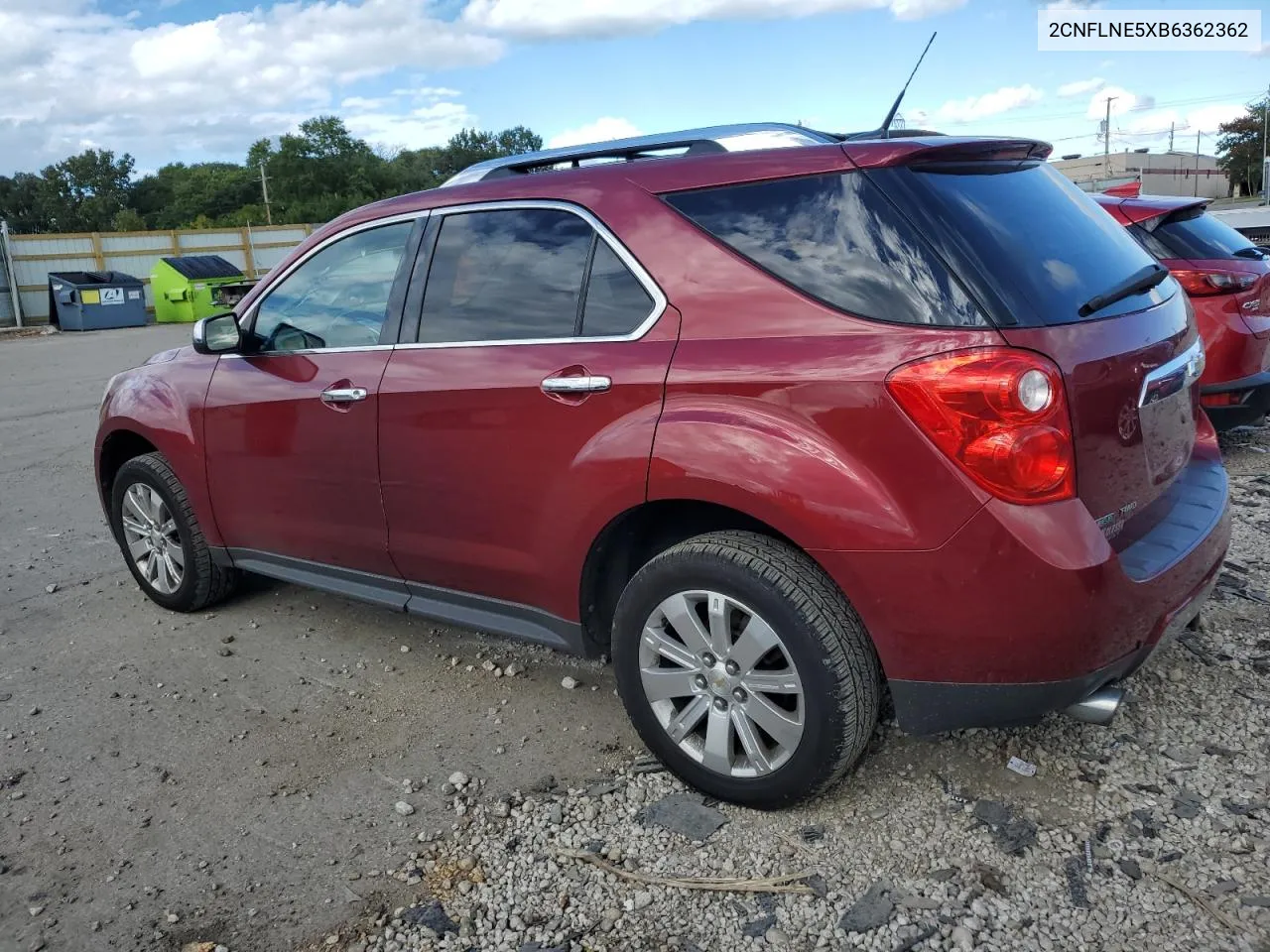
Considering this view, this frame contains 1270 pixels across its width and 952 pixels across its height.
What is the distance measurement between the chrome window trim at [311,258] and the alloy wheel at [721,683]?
4.88ft

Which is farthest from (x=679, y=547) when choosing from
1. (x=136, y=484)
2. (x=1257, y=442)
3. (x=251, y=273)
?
(x=251, y=273)

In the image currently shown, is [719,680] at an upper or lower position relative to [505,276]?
lower

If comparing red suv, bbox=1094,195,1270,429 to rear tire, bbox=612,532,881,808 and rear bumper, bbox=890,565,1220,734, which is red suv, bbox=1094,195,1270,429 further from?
rear tire, bbox=612,532,881,808

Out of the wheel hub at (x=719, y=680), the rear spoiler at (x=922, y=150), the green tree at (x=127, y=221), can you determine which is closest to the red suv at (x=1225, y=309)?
the rear spoiler at (x=922, y=150)

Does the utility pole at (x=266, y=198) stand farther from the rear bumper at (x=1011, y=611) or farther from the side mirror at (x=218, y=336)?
the rear bumper at (x=1011, y=611)

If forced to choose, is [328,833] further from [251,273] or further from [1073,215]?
[251,273]

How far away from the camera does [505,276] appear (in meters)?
3.28

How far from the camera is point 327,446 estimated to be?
3.71 metres

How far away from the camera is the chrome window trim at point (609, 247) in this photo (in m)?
2.88

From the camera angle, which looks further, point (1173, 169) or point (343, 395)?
point (1173, 169)

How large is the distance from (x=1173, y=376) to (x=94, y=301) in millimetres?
27123

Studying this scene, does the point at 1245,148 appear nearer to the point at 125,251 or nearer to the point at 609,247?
the point at 125,251

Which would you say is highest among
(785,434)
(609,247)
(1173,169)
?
(1173,169)

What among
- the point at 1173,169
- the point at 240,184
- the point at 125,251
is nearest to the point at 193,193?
the point at 240,184
